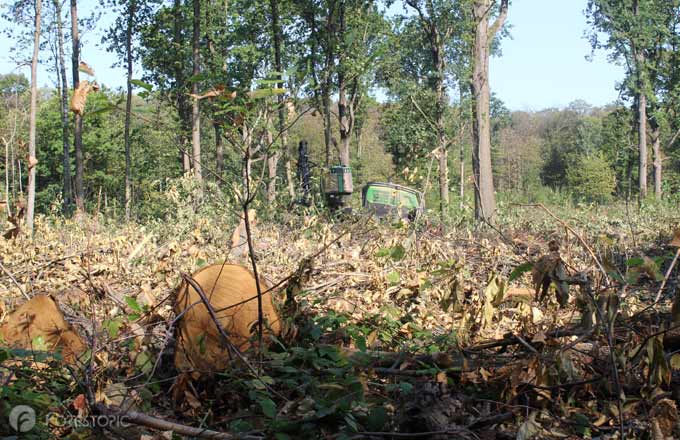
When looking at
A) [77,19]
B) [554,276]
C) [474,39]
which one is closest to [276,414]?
[554,276]

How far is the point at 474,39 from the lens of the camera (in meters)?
17.3

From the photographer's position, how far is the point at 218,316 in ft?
13.9

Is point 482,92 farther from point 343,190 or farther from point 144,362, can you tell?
point 144,362

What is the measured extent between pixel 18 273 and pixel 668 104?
3680cm

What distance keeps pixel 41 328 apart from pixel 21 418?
1228 millimetres

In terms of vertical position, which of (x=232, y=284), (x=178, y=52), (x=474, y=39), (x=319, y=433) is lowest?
(x=319, y=433)

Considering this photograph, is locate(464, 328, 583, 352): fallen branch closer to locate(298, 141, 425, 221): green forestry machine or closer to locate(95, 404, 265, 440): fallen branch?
locate(95, 404, 265, 440): fallen branch

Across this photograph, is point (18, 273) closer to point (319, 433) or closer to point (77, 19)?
point (319, 433)

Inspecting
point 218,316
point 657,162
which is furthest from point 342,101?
point 218,316

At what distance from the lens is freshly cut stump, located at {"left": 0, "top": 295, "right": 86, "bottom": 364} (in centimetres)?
442

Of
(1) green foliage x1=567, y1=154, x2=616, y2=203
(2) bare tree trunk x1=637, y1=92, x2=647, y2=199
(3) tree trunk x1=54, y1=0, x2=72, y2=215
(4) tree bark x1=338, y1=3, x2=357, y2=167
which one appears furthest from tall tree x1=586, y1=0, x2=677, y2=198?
(3) tree trunk x1=54, y1=0, x2=72, y2=215

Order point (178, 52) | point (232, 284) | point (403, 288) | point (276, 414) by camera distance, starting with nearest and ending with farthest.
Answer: point (276, 414) → point (232, 284) → point (403, 288) → point (178, 52)

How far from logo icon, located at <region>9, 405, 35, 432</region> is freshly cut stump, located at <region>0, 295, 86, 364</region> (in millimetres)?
1011

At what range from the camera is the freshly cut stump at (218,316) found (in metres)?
4.13
